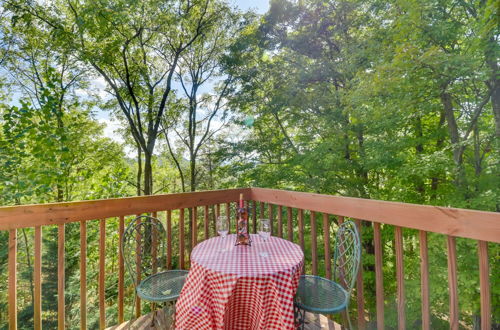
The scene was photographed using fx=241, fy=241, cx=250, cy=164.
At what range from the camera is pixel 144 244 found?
2.11 m

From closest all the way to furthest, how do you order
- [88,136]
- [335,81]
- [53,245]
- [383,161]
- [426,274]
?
[426,274] → [383,161] → [335,81] → [53,245] → [88,136]

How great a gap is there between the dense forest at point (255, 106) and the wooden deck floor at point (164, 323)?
144 inches

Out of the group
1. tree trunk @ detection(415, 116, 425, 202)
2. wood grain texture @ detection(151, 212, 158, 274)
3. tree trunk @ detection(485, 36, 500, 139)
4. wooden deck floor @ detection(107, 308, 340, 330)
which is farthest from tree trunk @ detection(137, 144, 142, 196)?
tree trunk @ detection(485, 36, 500, 139)

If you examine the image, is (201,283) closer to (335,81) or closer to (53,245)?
(335,81)

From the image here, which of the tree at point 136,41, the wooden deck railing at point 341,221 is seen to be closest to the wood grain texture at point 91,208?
the wooden deck railing at point 341,221

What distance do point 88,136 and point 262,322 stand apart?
7.84 metres

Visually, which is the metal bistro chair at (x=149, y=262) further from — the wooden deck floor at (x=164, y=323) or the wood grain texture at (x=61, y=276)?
the wood grain texture at (x=61, y=276)

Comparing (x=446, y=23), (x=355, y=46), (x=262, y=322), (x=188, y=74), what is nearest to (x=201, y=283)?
(x=262, y=322)

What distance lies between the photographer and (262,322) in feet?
4.04

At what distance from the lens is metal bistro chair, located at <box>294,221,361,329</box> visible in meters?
1.46

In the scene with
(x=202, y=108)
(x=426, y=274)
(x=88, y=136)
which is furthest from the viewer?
(x=202, y=108)

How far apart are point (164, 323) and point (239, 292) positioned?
1.07m

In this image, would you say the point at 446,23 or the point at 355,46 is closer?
the point at 446,23

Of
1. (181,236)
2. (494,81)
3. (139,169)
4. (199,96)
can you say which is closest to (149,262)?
(181,236)
